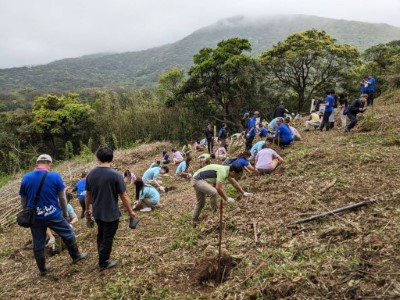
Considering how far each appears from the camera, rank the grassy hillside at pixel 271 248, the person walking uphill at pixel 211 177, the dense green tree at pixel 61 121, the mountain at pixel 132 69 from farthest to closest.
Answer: the mountain at pixel 132 69 < the dense green tree at pixel 61 121 < the person walking uphill at pixel 211 177 < the grassy hillside at pixel 271 248

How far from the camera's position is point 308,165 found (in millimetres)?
6746

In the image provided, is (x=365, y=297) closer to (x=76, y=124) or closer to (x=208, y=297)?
(x=208, y=297)

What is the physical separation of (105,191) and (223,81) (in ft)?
59.4

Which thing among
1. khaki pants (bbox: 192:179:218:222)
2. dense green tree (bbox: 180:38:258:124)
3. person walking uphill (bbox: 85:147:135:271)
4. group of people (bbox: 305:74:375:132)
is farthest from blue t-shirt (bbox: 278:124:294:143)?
dense green tree (bbox: 180:38:258:124)

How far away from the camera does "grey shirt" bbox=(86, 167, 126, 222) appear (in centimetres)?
383

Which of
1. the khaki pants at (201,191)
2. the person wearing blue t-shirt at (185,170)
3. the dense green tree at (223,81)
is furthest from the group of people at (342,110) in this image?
the dense green tree at (223,81)

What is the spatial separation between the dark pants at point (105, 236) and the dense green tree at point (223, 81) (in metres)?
16.6

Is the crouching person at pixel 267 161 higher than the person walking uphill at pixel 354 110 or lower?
lower

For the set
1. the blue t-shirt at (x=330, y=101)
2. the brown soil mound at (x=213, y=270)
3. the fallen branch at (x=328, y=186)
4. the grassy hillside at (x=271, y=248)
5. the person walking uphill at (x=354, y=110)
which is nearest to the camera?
the grassy hillside at (x=271, y=248)

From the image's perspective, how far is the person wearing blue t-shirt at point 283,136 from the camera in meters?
9.35

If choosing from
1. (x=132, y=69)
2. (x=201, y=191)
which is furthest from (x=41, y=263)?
(x=132, y=69)

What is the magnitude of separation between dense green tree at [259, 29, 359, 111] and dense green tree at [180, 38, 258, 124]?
3.56m

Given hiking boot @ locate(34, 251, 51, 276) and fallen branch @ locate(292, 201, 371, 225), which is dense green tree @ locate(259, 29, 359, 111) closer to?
fallen branch @ locate(292, 201, 371, 225)

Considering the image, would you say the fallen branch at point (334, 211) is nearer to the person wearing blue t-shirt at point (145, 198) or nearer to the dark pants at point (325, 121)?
the person wearing blue t-shirt at point (145, 198)
